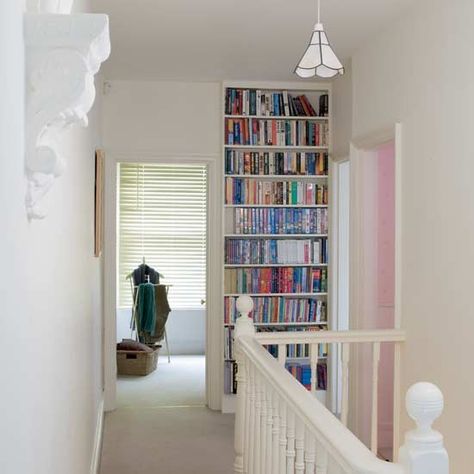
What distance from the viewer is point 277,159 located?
5695 millimetres

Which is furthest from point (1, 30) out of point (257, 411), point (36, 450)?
point (257, 411)

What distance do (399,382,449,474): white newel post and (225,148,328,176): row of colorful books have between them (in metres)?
4.40

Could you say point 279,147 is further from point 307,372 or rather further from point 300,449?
point 300,449

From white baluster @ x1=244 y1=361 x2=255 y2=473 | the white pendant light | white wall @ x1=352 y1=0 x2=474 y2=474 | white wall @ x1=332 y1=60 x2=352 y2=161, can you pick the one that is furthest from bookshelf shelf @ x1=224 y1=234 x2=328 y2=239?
white baluster @ x1=244 y1=361 x2=255 y2=473

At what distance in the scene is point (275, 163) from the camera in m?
5.70

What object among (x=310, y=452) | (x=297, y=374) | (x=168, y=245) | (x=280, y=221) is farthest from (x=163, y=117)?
(x=310, y=452)

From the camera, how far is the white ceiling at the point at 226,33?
382 cm

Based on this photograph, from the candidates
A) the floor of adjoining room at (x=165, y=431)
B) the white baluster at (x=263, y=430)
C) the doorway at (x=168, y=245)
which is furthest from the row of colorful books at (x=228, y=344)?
the white baluster at (x=263, y=430)

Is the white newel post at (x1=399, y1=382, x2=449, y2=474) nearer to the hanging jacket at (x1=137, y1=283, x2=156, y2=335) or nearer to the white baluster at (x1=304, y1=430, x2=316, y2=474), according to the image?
the white baluster at (x1=304, y1=430, x2=316, y2=474)

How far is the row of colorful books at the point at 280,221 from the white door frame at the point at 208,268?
194mm

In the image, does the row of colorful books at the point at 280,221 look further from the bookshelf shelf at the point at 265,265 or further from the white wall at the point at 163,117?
the white wall at the point at 163,117

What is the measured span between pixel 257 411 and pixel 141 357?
4572mm

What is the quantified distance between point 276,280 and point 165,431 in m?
1.45

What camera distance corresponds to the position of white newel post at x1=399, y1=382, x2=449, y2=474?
1.28 m
